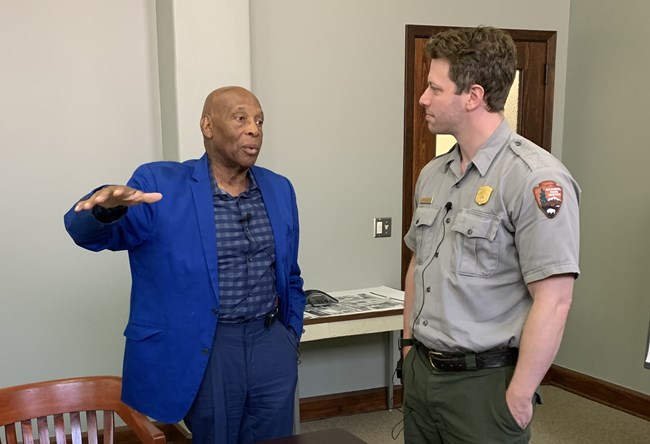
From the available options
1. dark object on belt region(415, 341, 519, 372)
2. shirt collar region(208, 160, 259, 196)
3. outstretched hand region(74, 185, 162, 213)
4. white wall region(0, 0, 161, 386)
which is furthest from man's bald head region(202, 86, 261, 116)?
white wall region(0, 0, 161, 386)

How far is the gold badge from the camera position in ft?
4.98

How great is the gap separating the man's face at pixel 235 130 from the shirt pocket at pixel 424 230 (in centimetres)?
52

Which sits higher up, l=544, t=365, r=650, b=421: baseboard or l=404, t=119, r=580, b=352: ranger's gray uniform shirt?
l=404, t=119, r=580, b=352: ranger's gray uniform shirt

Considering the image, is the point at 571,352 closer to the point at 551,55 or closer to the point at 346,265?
the point at 346,265

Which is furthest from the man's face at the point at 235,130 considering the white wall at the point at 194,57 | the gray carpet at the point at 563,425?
the gray carpet at the point at 563,425

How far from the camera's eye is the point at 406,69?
3.43m

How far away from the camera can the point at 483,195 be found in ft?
5.02

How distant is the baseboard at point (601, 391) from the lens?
3.38 m

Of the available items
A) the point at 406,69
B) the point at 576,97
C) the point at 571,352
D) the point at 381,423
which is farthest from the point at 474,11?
the point at 381,423

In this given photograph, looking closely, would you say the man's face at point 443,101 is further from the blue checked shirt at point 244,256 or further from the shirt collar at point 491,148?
the blue checked shirt at point 244,256

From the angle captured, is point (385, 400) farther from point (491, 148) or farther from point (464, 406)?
point (491, 148)

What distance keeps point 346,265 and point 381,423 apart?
2.91 feet

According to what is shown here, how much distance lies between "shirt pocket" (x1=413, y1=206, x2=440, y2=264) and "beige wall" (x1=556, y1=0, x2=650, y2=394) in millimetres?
2189

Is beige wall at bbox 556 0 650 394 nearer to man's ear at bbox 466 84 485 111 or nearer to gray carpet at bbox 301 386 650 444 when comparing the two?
gray carpet at bbox 301 386 650 444
